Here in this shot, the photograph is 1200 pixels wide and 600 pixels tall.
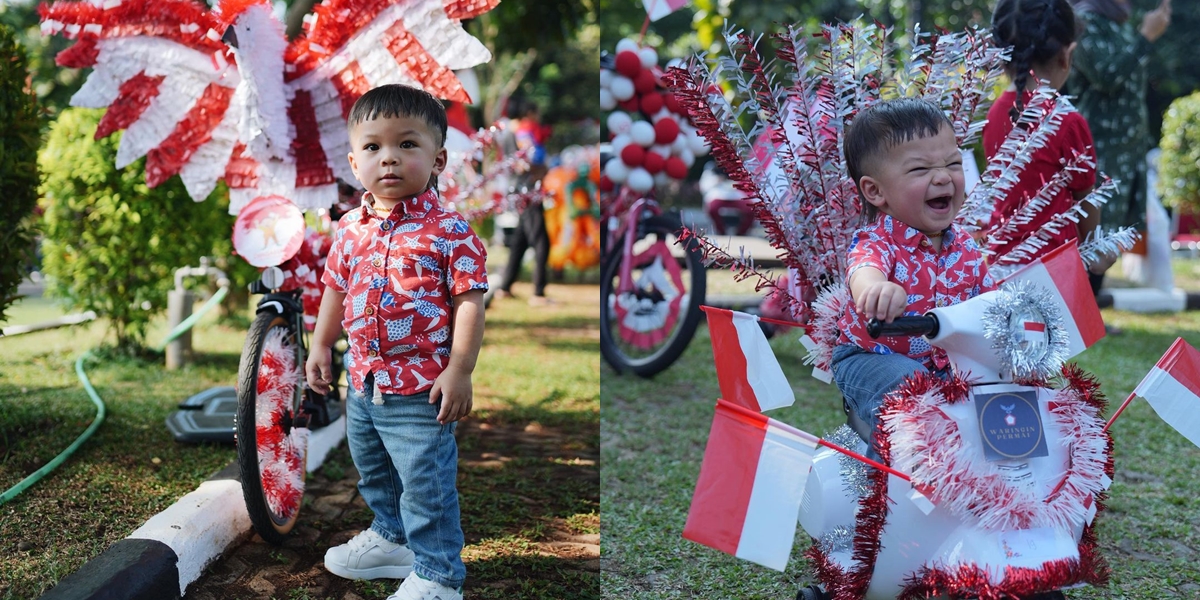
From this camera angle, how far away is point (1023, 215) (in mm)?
2799

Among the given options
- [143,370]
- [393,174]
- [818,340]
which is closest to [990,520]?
[818,340]

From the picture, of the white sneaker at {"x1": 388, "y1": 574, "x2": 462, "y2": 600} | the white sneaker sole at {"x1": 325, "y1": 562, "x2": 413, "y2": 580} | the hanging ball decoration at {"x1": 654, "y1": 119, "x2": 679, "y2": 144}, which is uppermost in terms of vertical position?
the hanging ball decoration at {"x1": 654, "y1": 119, "x2": 679, "y2": 144}

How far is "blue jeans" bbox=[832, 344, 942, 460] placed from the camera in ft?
7.44

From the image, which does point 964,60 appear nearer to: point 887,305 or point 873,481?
point 887,305

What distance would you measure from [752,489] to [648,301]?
12.3 ft

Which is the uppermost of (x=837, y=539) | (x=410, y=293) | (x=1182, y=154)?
(x=1182, y=154)

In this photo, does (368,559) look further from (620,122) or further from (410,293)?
(620,122)

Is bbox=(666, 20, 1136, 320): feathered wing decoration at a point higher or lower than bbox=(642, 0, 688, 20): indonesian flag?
lower

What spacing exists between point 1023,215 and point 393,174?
173 cm

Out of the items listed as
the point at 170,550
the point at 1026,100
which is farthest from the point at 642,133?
the point at 170,550

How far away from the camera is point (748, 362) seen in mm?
2432

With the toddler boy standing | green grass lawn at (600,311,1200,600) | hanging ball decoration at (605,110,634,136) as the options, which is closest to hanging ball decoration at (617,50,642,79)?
hanging ball decoration at (605,110,634,136)

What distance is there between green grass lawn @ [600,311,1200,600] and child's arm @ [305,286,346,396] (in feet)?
3.36

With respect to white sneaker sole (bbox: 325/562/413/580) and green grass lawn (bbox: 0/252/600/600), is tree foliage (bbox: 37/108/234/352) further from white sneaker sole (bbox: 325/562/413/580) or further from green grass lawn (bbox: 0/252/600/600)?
white sneaker sole (bbox: 325/562/413/580)
